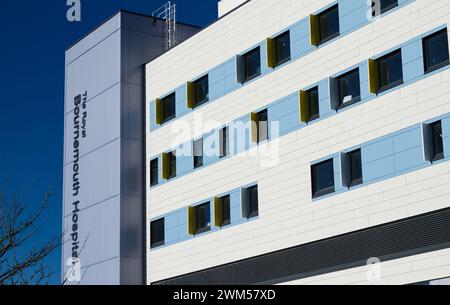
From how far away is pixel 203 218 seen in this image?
46.0 m

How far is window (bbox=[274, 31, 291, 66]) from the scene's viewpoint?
136 feet

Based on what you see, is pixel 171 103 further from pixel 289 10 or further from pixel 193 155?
pixel 289 10

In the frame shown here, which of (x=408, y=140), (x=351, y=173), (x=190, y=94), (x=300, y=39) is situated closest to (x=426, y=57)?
(x=408, y=140)

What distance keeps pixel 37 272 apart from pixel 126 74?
34124 millimetres

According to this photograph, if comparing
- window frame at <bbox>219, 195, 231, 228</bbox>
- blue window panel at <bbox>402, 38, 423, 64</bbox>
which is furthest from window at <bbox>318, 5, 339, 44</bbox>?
window frame at <bbox>219, 195, 231, 228</bbox>

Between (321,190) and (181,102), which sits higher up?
(181,102)

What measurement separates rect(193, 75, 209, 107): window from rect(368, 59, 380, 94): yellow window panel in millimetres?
13401

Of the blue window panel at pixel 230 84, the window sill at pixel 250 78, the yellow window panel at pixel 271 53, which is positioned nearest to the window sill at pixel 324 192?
the yellow window panel at pixel 271 53

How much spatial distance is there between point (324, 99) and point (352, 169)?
388cm

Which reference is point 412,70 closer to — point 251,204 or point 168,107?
point 251,204

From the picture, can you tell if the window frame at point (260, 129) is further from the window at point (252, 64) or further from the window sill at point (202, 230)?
the window sill at point (202, 230)

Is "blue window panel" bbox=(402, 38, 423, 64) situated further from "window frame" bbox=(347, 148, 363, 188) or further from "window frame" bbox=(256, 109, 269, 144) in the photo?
"window frame" bbox=(256, 109, 269, 144)

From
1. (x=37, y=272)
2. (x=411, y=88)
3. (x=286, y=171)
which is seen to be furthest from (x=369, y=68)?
(x=37, y=272)
